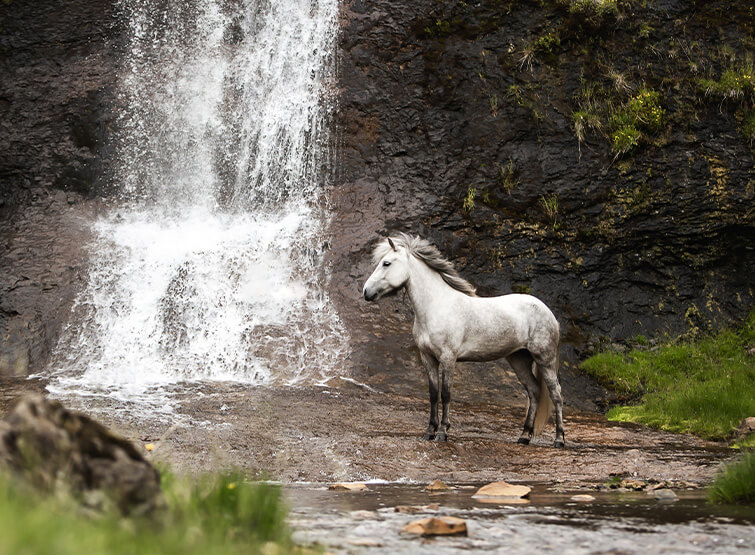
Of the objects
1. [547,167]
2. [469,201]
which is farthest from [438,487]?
[547,167]

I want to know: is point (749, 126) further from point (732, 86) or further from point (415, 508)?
point (415, 508)

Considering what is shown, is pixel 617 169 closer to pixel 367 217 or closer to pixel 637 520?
pixel 367 217

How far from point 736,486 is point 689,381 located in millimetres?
9050

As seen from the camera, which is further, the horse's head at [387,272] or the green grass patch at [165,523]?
the horse's head at [387,272]

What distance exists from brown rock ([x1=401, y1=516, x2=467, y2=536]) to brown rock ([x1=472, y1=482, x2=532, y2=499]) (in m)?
1.81

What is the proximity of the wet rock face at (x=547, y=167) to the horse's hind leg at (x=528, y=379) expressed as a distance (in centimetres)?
420

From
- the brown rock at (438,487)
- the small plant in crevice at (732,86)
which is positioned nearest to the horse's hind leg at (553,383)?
the brown rock at (438,487)

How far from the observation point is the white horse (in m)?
8.98

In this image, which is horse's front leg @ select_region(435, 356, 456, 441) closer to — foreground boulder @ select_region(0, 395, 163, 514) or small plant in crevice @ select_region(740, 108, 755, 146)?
foreground boulder @ select_region(0, 395, 163, 514)

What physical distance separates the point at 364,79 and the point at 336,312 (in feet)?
23.1

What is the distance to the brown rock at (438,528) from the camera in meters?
3.94

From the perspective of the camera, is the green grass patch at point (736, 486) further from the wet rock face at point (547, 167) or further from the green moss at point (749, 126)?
the green moss at point (749, 126)

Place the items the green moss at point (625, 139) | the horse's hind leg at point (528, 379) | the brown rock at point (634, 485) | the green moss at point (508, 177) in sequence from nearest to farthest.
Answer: the brown rock at point (634, 485)
the horse's hind leg at point (528, 379)
the green moss at point (625, 139)
the green moss at point (508, 177)

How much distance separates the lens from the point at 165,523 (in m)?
2.85
